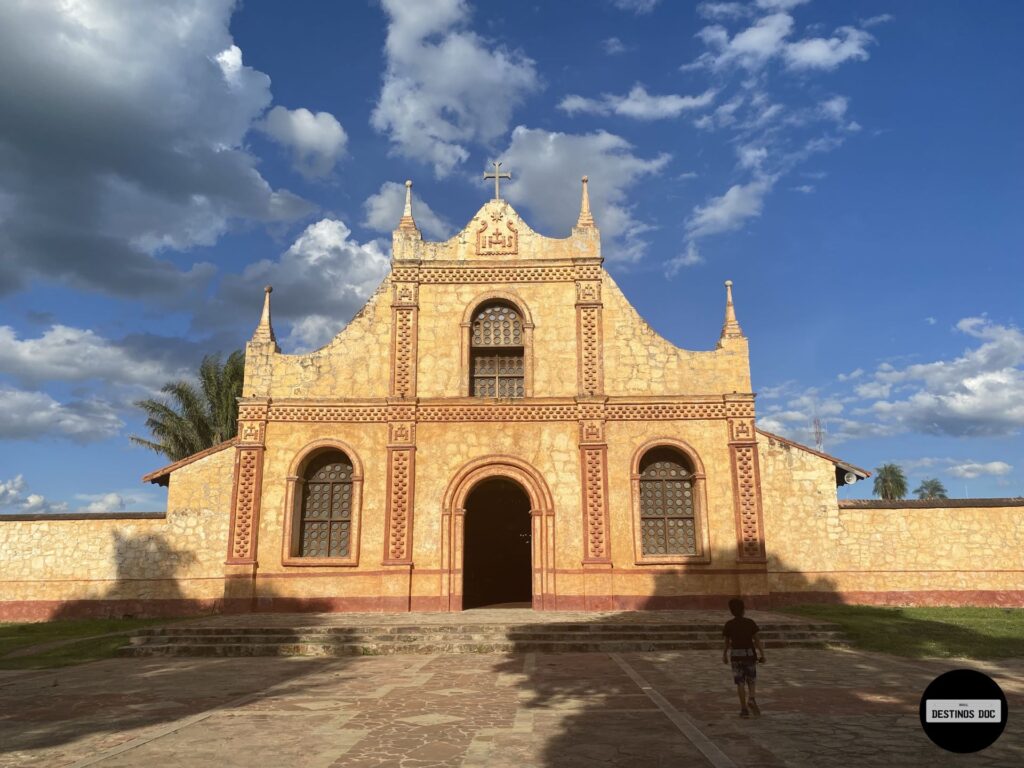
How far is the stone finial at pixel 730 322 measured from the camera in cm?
1864

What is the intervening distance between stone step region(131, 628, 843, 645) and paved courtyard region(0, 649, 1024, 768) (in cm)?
141

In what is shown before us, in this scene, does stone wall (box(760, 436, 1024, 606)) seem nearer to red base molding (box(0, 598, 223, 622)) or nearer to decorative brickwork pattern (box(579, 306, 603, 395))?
decorative brickwork pattern (box(579, 306, 603, 395))

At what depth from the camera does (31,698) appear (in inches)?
350

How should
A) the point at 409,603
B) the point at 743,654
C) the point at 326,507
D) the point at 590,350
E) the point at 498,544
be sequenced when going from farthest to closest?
1. the point at 498,544
2. the point at 590,350
3. the point at 326,507
4. the point at 409,603
5. the point at 743,654

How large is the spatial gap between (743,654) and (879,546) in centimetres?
1253

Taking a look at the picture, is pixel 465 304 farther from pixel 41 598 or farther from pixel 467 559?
pixel 41 598

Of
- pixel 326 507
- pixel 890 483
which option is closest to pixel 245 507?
pixel 326 507

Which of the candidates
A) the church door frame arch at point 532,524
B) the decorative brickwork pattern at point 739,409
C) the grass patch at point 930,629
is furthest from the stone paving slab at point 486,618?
the decorative brickwork pattern at point 739,409

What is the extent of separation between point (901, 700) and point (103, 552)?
17659 mm

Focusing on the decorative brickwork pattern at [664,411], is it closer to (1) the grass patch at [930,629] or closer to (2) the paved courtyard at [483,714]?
(1) the grass patch at [930,629]

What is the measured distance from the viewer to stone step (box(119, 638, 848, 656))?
1299cm

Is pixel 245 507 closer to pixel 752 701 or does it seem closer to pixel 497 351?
pixel 497 351

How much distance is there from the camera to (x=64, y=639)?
47.2ft

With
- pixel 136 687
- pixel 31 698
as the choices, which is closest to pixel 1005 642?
pixel 136 687
